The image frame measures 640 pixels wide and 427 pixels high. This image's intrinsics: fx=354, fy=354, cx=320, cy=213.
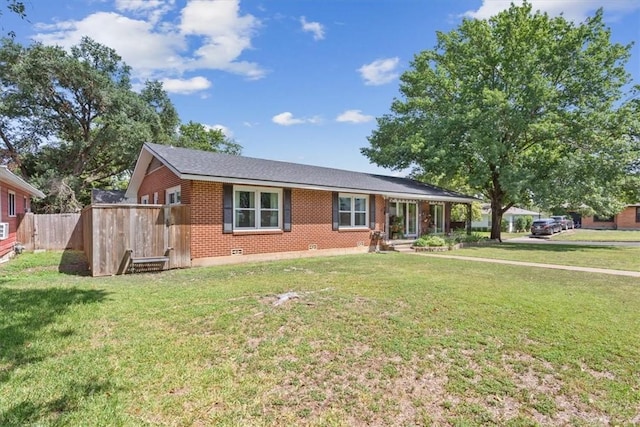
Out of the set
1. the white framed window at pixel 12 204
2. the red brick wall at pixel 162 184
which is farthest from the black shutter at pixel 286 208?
the white framed window at pixel 12 204

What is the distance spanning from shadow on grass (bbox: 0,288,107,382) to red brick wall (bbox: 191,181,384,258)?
4.27m

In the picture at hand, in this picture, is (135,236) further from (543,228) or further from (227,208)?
(543,228)

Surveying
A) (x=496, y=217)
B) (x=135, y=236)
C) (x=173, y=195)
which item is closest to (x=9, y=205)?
(x=173, y=195)

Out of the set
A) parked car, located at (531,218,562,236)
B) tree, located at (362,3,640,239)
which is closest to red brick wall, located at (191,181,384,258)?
tree, located at (362,3,640,239)

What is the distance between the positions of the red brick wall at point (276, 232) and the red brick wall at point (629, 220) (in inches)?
1691

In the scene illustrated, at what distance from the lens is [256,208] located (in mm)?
12961

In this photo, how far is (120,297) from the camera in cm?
706

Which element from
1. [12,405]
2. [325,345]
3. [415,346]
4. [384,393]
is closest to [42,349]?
[12,405]

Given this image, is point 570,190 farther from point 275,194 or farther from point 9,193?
point 9,193

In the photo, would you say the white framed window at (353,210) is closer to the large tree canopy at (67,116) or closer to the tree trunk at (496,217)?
the tree trunk at (496,217)

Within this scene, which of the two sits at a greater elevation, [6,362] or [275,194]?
[275,194]

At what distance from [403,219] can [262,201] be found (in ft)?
30.5

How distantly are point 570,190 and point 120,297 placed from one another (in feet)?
68.4

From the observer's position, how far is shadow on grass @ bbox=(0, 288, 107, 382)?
4.26m
